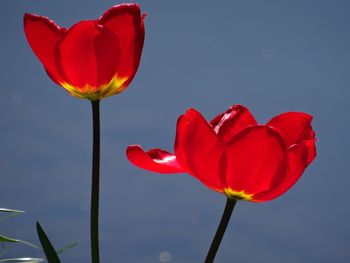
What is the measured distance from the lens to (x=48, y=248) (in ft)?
2.49

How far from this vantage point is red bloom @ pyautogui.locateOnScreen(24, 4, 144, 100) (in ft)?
2.58

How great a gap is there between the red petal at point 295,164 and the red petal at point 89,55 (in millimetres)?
282

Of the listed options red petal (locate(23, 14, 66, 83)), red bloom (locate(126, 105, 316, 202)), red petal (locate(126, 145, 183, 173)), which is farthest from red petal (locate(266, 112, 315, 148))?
red petal (locate(23, 14, 66, 83))

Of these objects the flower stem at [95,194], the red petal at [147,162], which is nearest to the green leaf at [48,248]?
the flower stem at [95,194]

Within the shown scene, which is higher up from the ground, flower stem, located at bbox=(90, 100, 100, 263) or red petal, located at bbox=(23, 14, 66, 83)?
red petal, located at bbox=(23, 14, 66, 83)

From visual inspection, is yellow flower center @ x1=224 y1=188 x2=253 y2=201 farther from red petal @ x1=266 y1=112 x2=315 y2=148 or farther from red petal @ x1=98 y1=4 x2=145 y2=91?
red petal @ x1=98 y1=4 x2=145 y2=91

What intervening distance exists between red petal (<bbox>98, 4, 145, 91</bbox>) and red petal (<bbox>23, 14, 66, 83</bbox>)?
8cm

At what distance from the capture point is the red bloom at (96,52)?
787mm

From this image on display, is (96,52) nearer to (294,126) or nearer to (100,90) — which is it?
(100,90)

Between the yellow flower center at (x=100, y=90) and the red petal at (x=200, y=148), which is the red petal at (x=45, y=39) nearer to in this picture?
the yellow flower center at (x=100, y=90)

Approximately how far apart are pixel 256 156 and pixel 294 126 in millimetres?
103

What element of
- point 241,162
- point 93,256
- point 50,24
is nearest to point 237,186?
point 241,162

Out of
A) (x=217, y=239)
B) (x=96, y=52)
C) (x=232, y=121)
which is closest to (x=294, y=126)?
(x=232, y=121)

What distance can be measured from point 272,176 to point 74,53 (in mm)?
328
